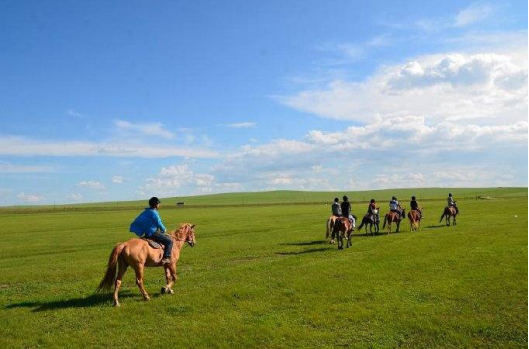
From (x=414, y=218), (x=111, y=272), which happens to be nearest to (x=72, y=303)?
(x=111, y=272)

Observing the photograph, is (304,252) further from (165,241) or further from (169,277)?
(165,241)

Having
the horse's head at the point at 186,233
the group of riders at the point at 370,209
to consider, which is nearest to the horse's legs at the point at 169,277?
the horse's head at the point at 186,233

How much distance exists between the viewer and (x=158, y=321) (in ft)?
34.6

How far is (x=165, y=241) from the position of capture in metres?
13.5

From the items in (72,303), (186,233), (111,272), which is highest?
(186,233)

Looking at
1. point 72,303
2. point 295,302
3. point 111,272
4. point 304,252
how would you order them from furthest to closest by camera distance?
point 304,252 < point 72,303 < point 111,272 < point 295,302

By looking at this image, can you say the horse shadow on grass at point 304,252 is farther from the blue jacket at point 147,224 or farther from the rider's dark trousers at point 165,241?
the blue jacket at point 147,224

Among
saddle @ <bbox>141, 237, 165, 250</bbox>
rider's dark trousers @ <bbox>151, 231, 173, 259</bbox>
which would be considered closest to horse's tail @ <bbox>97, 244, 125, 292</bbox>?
saddle @ <bbox>141, 237, 165, 250</bbox>

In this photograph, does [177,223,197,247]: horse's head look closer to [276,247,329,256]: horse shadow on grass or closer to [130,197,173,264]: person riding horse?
[130,197,173,264]: person riding horse

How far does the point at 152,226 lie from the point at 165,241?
70cm

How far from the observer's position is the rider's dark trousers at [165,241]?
13.3m

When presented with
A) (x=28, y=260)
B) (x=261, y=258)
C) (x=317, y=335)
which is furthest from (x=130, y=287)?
(x=28, y=260)

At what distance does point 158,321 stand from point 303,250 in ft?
40.9

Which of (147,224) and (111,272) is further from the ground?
(147,224)
